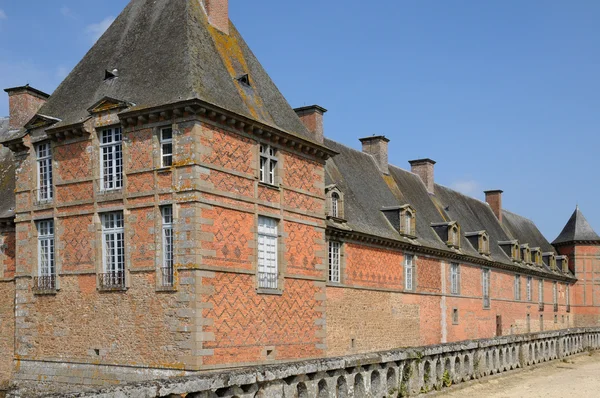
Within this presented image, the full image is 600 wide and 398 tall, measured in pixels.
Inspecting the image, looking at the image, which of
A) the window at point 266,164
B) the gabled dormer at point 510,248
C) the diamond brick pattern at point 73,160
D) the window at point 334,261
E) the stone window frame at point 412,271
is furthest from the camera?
the gabled dormer at point 510,248

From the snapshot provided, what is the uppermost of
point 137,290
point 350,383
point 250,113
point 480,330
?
point 250,113

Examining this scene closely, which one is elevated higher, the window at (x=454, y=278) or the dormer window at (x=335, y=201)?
the dormer window at (x=335, y=201)

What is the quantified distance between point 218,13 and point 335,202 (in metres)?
6.67

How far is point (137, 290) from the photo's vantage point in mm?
14938

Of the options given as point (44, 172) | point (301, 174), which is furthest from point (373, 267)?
point (44, 172)

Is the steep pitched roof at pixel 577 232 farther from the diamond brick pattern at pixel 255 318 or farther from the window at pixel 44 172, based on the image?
the window at pixel 44 172

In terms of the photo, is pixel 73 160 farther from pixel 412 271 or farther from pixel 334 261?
pixel 412 271

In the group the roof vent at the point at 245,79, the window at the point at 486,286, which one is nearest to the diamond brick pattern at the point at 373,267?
the roof vent at the point at 245,79

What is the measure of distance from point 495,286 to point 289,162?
2009cm

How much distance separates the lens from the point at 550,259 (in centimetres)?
4394

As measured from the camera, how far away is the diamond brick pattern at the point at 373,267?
2148 centimetres

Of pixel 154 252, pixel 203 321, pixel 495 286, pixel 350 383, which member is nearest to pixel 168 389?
pixel 350 383

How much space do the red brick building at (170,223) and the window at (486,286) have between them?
12382mm

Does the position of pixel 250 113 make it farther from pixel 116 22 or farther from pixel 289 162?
pixel 116 22
